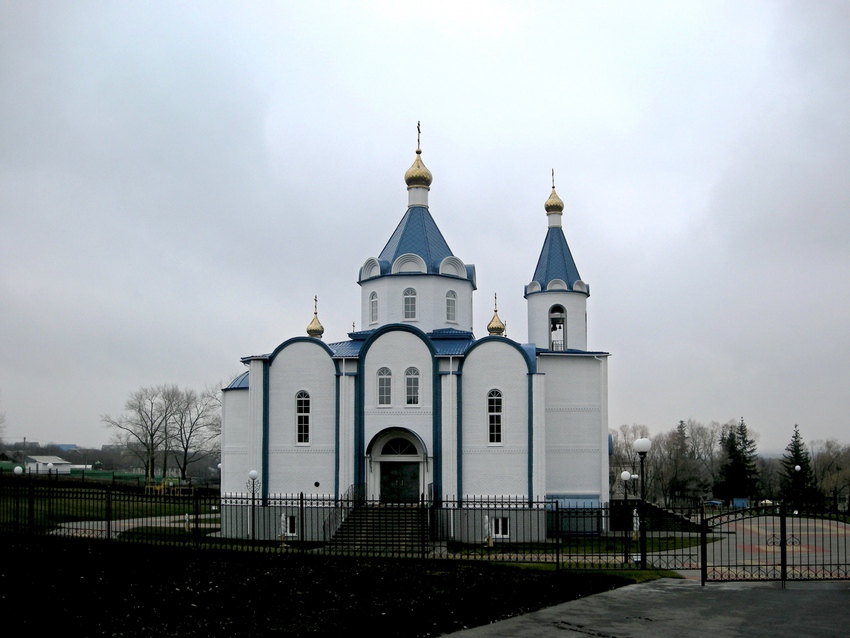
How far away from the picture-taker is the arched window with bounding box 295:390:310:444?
2525 cm

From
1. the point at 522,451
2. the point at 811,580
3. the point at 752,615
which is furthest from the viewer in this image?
the point at 522,451

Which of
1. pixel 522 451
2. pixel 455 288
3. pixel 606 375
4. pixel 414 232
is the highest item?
pixel 414 232

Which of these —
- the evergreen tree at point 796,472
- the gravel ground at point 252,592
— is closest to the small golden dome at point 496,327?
the gravel ground at point 252,592

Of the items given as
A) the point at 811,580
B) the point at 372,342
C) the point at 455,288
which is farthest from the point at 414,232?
the point at 811,580

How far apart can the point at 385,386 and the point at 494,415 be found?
3292 mm

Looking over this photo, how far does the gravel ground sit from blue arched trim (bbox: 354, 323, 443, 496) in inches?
278

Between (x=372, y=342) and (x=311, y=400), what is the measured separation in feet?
8.42

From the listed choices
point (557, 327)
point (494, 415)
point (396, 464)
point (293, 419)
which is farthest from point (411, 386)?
point (557, 327)

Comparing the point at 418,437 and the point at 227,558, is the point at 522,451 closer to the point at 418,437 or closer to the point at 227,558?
the point at 418,437

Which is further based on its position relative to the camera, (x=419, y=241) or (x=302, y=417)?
(x=419, y=241)

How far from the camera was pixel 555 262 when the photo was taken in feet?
93.9

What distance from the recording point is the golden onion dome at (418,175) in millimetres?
28391

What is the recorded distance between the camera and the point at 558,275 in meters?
28.4

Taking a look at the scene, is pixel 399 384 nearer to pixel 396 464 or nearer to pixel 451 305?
pixel 396 464
